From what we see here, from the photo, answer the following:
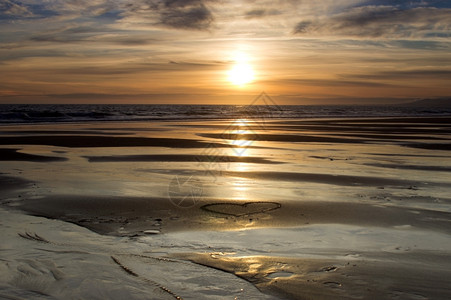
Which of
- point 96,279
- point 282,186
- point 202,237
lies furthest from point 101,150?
point 96,279

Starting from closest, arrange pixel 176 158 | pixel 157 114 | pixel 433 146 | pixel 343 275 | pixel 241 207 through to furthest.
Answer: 1. pixel 343 275
2. pixel 241 207
3. pixel 176 158
4. pixel 433 146
5. pixel 157 114

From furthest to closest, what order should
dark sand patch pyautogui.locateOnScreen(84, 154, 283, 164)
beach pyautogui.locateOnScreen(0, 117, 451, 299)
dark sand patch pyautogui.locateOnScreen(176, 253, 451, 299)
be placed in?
dark sand patch pyautogui.locateOnScreen(84, 154, 283, 164), beach pyautogui.locateOnScreen(0, 117, 451, 299), dark sand patch pyautogui.locateOnScreen(176, 253, 451, 299)

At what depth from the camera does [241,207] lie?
8.05 m

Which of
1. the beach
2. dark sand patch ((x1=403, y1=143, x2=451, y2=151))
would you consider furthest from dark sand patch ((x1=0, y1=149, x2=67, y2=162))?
dark sand patch ((x1=403, y1=143, x2=451, y2=151))

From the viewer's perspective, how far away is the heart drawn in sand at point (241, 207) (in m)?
7.67

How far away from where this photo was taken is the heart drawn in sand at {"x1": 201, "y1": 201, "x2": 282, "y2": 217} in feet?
25.2

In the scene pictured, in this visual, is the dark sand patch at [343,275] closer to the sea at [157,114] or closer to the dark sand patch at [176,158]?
the dark sand patch at [176,158]

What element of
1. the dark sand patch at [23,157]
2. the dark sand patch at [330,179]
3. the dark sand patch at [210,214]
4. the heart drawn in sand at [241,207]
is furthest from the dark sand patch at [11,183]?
the dark sand patch at [330,179]

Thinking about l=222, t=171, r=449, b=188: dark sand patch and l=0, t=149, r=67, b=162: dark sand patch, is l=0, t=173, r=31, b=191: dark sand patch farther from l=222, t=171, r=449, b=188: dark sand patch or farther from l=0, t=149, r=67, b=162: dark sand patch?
l=222, t=171, r=449, b=188: dark sand patch

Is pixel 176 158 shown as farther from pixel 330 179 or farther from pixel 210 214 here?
pixel 210 214

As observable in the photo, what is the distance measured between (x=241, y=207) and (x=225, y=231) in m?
1.54

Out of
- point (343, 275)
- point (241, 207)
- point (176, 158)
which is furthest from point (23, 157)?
point (343, 275)

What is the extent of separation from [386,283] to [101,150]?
14.4 m

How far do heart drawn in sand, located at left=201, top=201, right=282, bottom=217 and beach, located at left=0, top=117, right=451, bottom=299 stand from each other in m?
0.02
